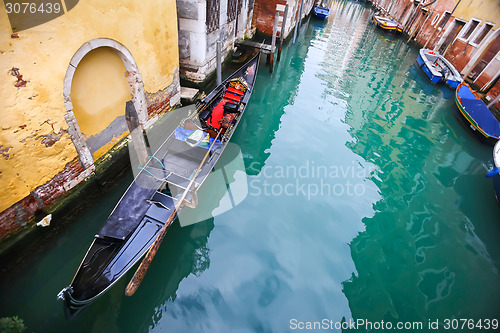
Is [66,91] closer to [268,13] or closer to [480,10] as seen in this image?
[268,13]

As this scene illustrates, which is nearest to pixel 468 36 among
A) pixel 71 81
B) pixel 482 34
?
pixel 482 34

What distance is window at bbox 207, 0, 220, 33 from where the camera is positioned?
7.01 meters

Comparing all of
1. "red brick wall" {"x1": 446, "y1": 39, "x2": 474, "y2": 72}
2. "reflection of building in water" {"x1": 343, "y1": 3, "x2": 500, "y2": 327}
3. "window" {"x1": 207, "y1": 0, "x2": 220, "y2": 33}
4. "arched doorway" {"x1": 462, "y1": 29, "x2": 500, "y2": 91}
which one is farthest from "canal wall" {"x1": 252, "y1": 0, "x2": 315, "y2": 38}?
"arched doorway" {"x1": 462, "y1": 29, "x2": 500, "y2": 91}

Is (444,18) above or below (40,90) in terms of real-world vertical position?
above

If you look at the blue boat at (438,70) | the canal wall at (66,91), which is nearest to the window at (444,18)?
the blue boat at (438,70)

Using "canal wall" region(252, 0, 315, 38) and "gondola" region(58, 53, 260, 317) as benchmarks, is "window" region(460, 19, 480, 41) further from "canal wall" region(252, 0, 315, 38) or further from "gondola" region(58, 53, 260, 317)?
"gondola" region(58, 53, 260, 317)

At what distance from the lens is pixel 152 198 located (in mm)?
3914

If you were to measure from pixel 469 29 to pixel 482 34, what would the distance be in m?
1.27

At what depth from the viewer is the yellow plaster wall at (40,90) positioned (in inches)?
104

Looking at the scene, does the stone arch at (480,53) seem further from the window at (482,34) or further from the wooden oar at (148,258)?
the wooden oar at (148,258)

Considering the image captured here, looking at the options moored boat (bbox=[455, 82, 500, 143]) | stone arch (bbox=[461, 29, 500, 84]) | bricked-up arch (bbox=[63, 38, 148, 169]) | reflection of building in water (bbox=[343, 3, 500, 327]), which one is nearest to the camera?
bricked-up arch (bbox=[63, 38, 148, 169])

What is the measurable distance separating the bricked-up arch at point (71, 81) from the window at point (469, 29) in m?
15.6

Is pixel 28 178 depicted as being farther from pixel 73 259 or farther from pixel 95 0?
pixel 95 0

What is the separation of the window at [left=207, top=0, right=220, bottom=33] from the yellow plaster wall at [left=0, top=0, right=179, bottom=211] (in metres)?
3.59
